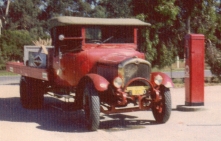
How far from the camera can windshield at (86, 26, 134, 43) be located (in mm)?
10734

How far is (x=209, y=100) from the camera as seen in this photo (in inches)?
548

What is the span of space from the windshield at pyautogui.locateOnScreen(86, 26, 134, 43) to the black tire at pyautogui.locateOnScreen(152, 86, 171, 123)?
6.03 ft

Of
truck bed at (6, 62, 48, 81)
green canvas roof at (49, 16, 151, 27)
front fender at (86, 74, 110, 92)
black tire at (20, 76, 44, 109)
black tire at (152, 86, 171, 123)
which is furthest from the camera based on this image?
black tire at (20, 76, 44, 109)

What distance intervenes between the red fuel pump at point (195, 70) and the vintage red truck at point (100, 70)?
144 cm

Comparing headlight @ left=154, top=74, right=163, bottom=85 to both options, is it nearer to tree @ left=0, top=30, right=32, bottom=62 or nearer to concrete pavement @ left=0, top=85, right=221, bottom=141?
concrete pavement @ left=0, top=85, right=221, bottom=141

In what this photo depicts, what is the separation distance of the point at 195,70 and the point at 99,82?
351 cm

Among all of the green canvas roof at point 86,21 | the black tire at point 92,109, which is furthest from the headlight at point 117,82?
the green canvas roof at point 86,21

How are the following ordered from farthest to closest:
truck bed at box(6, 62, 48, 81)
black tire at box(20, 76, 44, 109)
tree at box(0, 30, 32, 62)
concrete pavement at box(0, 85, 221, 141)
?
tree at box(0, 30, 32, 62) → black tire at box(20, 76, 44, 109) → truck bed at box(6, 62, 48, 81) → concrete pavement at box(0, 85, 221, 141)

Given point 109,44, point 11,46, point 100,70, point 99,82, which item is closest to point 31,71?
point 109,44

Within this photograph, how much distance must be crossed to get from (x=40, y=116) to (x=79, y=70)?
193 centimetres

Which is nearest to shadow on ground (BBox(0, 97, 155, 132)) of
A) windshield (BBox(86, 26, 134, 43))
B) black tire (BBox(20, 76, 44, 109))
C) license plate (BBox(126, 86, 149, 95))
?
black tire (BBox(20, 76, 44, 109))

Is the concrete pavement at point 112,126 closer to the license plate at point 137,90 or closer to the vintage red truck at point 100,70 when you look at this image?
the vintage red truck at point 100,70

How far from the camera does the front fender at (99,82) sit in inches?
354

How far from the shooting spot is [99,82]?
9.12m
